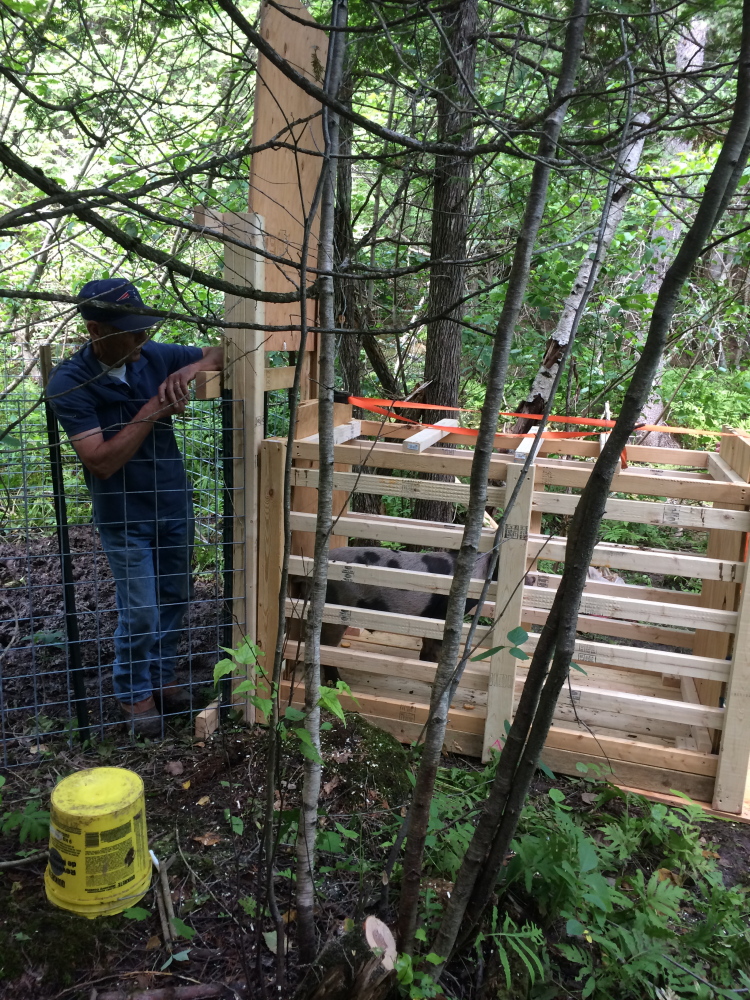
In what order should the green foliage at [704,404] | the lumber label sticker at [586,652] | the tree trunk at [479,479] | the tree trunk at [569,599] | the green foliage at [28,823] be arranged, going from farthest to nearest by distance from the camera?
the green foliage at [704,404] < the lumber label sticker at [586,652] < the green foliage at [28,823] < the tree trunk at [479,479] < the tree trunk at [569,599]

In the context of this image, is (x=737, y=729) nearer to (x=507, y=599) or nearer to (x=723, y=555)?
(x=723, y=555)

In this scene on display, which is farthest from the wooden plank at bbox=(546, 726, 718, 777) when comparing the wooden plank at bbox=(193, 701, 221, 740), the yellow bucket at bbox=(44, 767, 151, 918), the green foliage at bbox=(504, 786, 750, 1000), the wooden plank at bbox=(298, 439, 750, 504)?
the yellow bucket at bbox=(44, 767, 151, 918)

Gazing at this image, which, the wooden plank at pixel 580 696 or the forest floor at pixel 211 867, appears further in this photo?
the wooden plank at pixel 580 696

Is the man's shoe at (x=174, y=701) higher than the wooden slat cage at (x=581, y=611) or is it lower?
lower

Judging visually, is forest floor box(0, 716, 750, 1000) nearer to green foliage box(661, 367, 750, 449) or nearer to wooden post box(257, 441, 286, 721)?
wooden post box(257, 441, 286, 721)

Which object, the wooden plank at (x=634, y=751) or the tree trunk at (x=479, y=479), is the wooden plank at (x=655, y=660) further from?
the tree trunk at (x=479, y=479)

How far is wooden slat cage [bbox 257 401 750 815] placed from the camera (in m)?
3.11

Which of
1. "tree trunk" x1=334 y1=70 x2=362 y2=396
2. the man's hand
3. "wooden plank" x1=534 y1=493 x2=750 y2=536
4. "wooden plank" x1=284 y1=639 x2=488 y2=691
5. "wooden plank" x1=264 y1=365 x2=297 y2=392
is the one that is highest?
"tree trunk" x1=334 y1=70 x2=362 y2=396

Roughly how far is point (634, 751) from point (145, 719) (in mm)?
2341

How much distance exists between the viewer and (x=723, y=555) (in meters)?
3.59

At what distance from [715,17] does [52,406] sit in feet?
9.22

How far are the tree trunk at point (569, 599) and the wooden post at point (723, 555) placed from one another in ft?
5.70

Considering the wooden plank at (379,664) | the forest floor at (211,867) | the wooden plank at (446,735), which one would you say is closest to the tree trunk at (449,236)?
the wooden plank at (379,664)

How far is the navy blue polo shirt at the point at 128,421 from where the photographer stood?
3.06m
